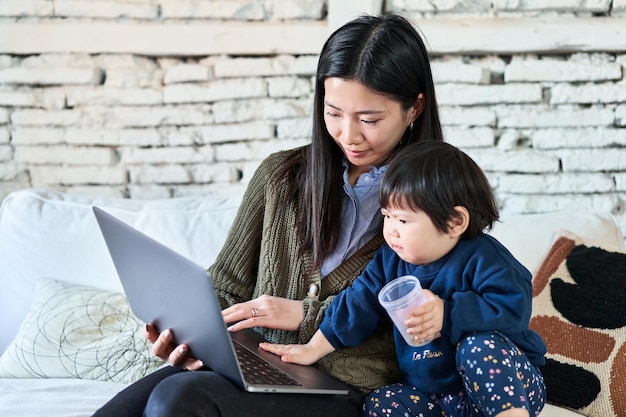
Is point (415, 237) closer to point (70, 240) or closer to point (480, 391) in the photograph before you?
point (480, 391)

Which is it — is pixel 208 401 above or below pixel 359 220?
below

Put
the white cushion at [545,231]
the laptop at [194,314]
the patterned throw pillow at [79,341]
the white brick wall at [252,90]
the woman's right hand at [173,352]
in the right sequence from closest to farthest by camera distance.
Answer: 1. the laptop at [194,314]
2. the woman's right hand at [173,352]
3. the patterned throw pillow at [79,341]
4. the white cushion at [545,231]
5. the white brick wall at [252,90]

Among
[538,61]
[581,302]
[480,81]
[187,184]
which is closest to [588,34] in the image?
[538,61]

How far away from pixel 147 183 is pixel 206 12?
1.79ft

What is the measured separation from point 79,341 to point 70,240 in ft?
1.03

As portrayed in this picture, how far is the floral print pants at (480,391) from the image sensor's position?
1.30m

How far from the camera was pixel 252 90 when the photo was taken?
2.41 metres

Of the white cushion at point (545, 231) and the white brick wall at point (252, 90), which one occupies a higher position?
the white brick wall at point (252, 90)

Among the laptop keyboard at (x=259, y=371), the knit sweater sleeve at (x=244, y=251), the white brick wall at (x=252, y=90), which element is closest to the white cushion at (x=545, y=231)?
the white brick wall at (x=252, y=90)

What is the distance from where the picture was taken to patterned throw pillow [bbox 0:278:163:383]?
1.99 m

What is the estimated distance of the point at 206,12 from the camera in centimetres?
239

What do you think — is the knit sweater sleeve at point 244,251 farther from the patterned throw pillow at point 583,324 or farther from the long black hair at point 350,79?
the patterned throw pillow at point 583,324

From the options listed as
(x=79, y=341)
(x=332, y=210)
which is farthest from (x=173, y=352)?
(x=79, y=341)

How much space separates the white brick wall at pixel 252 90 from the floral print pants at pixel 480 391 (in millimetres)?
1070
